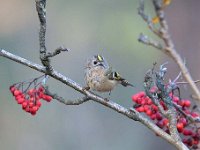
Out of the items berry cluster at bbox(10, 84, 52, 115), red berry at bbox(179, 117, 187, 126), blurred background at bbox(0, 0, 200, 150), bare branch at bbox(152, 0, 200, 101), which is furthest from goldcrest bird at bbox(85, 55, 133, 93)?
blurred background at bbox(0, 0, 200, 150)

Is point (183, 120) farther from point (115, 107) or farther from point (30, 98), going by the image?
point (30, 98)

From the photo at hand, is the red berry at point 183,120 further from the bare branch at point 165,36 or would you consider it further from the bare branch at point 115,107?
the bare branch at point 165,36

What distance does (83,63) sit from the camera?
948 cm

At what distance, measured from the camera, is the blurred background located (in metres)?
9.35

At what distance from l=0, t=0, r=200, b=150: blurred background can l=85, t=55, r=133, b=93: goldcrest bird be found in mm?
4983

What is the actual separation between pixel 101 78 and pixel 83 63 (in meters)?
5.60

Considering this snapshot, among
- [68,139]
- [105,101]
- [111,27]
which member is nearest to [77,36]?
[111,27]

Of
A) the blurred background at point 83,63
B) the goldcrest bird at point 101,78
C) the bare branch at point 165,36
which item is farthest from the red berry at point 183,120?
the blurred background at point 83,63

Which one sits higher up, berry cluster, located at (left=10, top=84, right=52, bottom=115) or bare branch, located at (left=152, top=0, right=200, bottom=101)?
berry cluster, located at (left=10, top=84, right=52, bottom=115)

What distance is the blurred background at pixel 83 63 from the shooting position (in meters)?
9.35

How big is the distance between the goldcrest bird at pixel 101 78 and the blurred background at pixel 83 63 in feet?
16.3

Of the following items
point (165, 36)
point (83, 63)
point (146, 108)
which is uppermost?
point (83, 63)

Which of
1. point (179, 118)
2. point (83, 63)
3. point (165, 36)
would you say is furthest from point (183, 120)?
point (83, 63)

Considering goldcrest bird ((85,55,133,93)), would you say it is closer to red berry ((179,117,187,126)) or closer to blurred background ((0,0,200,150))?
red berry ((179,117,187,126))
